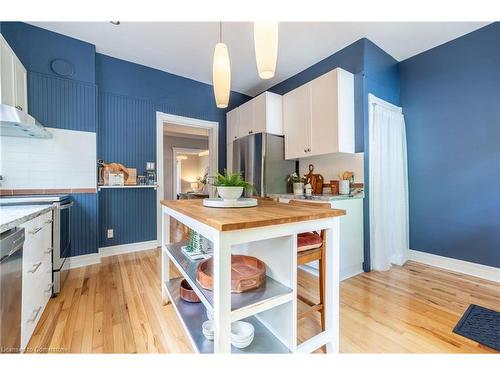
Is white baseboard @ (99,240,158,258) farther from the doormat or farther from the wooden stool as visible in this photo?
the doormat

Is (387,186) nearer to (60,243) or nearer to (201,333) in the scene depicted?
(201,333)

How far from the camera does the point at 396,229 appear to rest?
8.64ft

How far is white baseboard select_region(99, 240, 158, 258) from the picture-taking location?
2.89m

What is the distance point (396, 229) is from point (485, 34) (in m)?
2.21

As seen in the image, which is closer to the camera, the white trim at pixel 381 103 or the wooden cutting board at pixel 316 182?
the white trim at pixel 381 103

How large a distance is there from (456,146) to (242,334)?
2927 millimetres

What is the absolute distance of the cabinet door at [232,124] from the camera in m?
3.64

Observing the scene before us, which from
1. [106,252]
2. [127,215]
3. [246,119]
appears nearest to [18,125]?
[127,215]

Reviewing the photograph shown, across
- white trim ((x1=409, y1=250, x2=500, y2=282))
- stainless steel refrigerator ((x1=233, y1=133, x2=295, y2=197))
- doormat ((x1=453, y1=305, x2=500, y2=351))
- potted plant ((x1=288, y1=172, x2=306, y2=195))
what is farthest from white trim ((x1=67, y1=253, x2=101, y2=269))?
white trim ((x1=409, y1=250, x2=500, y2=282))

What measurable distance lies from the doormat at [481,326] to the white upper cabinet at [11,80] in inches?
150

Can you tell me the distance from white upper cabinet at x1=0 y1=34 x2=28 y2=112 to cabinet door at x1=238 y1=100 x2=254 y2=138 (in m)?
2.50

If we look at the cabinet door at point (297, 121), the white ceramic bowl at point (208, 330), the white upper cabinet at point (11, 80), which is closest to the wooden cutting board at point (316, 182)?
the cabinet door at point (297, 121)

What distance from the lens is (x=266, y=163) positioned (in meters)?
3.03

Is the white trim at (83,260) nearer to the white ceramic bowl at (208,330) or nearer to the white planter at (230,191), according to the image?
the white ceramic bowl at (208,330)
